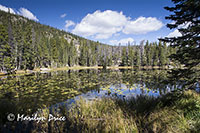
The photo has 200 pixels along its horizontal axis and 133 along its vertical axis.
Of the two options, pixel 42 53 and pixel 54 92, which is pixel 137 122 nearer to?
pixel 54 92

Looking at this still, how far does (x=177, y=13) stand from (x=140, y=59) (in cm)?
7716

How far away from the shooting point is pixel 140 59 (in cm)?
7794

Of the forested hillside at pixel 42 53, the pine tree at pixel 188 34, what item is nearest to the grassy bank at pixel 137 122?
the pine tree at pixel 188 34

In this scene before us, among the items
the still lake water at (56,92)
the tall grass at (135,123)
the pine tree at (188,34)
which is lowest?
the still lake water at (56,92)

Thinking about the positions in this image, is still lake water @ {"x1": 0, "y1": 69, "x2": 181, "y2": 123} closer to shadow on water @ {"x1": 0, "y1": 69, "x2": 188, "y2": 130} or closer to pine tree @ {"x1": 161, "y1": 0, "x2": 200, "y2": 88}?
shadow on water @ {"x1": 0, "y1": 69, "x2": 188, "y2": 130}

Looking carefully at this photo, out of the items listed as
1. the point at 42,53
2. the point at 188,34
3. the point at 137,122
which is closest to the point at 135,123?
the point at 137,122

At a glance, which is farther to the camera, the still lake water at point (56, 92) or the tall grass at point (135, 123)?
the still lake water at point (56, 92)

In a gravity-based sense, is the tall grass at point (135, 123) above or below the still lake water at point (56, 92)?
above

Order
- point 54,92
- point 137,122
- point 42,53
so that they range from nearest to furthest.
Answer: point 137,122 → point 54,92 → point 42,53

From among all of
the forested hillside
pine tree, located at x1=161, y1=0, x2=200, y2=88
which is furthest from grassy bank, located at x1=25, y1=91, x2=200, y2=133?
the forested hillside

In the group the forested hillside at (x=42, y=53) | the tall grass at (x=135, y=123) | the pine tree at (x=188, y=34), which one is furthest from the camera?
the forested hillside at (x=42, y=53)

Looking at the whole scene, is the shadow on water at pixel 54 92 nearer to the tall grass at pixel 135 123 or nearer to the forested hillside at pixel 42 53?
the tall grass at pixel 135 123

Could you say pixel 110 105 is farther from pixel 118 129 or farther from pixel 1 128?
pixel 1 128

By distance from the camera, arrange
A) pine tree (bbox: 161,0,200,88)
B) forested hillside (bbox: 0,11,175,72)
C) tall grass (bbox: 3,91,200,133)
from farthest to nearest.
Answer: forested hillside (bbox: 0,11,175,72)
pine tree (bbox: 161,0,200,88)
tall grass (bbox: 3,91,200,133)
